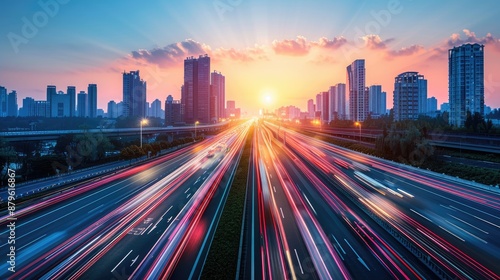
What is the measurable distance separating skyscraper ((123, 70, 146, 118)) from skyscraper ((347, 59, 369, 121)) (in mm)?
125710

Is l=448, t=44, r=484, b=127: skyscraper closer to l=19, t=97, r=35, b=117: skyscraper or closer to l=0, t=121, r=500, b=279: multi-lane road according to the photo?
l=0, t=121, r=500, b=279: multi-lane road

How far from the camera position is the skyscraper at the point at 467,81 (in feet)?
312

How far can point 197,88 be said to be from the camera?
6983 inches

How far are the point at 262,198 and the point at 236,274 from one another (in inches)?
515

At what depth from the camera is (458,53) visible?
97.8 m

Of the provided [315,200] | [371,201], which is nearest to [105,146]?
[315,200]

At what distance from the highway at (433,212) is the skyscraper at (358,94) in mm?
107712

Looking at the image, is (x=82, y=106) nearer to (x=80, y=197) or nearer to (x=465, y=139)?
(x=80, y=197)

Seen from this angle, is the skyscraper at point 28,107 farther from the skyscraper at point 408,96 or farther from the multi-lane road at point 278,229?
the skyscraper at point 408,96

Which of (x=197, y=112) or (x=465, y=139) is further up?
(x=197, y=112)

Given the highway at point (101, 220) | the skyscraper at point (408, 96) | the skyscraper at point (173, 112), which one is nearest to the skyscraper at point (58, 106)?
the skyscraper at point (173, 112)

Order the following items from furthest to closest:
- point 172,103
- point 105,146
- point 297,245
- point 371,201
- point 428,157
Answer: point 172,103 → point 105,146 → point 428,157 → point 371,201 → point 297,245

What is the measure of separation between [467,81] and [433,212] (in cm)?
9975

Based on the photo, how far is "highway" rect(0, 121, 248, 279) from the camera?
14797 mm
